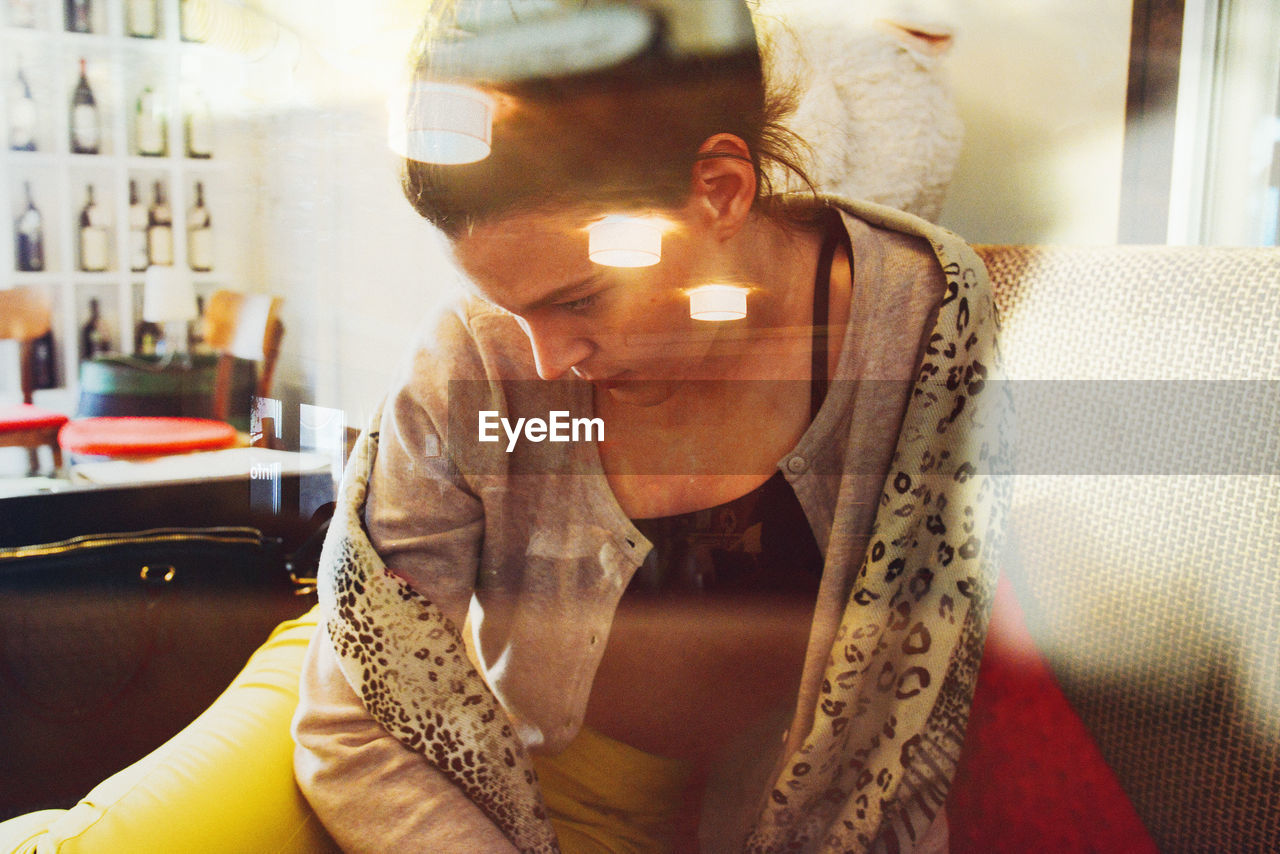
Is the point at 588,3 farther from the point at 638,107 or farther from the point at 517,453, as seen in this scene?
the point at 517,453

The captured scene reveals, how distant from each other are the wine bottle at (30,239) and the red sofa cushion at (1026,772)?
859mm

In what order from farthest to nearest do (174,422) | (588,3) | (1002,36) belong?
(1002,36) → (174,422) → (588,3)

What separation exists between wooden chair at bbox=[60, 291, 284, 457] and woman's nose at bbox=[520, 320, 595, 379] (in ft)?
0.68

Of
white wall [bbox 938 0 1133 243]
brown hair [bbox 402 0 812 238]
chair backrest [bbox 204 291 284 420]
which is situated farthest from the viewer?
white wall [bbox 938 0 1133 243]

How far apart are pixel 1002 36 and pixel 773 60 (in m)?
0.26

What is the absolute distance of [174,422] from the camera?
20.0 inches

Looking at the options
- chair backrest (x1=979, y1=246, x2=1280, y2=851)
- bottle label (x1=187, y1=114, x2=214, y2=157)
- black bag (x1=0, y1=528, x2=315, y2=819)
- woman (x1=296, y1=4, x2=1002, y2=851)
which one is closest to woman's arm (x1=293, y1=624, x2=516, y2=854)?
woman (x1=296, y1=4, x2=1002, y2=851)

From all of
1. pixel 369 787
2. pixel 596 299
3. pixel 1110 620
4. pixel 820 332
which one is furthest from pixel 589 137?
pixel 1110 620

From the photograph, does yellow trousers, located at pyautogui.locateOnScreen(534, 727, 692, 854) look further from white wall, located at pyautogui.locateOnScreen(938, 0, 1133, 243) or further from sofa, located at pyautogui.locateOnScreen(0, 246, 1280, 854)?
white wall, located at pyautogui.locateOnScreen(938, 0, 1133, 243)

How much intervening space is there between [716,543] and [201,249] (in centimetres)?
46

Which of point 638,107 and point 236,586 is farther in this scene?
point 236,586

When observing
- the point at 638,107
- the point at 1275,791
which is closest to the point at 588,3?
the point at 638,107

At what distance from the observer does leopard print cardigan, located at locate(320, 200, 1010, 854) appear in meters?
0.55

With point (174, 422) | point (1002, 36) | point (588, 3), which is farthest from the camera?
point (1002, 36)
